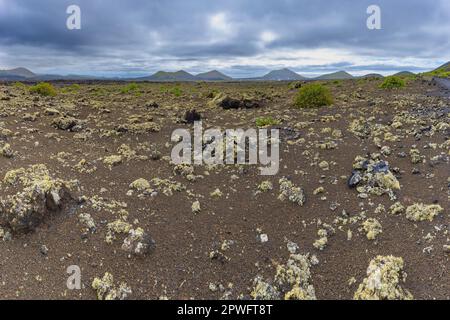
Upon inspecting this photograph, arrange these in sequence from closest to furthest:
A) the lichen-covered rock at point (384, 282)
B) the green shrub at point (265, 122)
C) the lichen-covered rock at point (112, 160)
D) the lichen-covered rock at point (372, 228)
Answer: the lichen-covered rock at point (384, 282)
the lichen-covered rock at point (372, 228)
the lichen-covered rock at point (112, 160)
the green shrub at point (265, 122)

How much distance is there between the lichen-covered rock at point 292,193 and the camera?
959cm

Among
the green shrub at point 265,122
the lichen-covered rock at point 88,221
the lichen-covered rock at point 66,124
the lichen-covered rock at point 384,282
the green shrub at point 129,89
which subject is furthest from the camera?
the green shrub at point 129,89

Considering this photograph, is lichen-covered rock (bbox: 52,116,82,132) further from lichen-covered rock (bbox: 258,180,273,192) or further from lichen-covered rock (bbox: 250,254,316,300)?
lichen-covered rock (bbox: 250,254,316,300)

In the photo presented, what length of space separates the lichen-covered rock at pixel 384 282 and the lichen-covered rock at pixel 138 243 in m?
4.60

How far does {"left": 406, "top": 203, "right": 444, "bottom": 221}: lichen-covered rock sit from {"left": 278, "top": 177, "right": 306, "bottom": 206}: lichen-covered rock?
276 cm

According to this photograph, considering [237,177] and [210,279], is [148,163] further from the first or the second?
[210,279]

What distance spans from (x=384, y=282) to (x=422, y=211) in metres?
2.91

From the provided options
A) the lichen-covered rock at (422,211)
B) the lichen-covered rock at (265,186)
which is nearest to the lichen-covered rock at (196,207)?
the lichen-covered rock at (265,186)

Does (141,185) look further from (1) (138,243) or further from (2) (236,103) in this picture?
(2) (236,103)

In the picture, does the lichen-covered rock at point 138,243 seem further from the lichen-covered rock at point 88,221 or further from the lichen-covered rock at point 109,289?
the lichen-covered rock at point 88,221

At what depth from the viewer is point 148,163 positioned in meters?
12.8

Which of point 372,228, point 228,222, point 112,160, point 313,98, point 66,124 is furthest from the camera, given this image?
point 313,98

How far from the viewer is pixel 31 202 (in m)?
7.86

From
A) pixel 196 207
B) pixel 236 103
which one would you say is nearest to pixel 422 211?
pixel 196 207
